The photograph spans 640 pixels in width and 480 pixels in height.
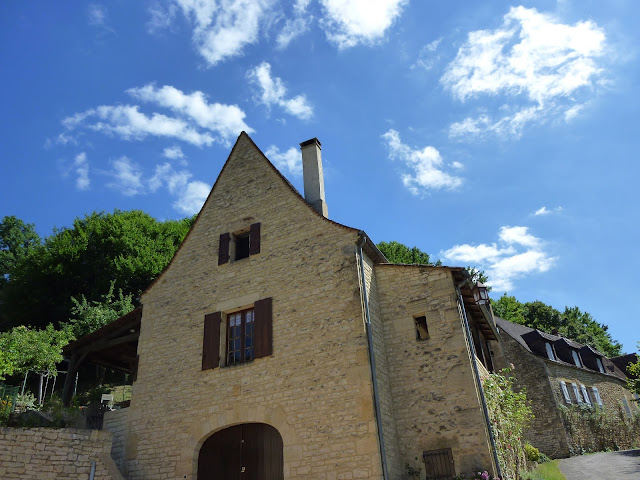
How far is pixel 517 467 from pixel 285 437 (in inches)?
206

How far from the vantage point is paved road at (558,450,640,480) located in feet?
41.4

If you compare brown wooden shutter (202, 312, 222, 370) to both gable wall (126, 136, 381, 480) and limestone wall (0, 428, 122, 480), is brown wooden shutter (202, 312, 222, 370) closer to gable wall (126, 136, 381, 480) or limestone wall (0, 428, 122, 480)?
gable wall (126, 136, 381, 480)

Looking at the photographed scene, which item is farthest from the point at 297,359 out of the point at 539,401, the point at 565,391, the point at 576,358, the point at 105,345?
the point at 576,358

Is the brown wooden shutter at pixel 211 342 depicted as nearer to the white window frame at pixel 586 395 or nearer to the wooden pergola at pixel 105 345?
the wooden pergola at pixel 105 345

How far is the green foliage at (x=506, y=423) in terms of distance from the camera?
31.0ft

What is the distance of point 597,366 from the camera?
2542 cm

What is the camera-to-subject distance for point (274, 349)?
33.4ft

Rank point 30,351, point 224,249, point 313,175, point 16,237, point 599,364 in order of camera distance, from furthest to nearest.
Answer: point 16,237, point 599,364, point 30,351, point 313,175, point 224,249

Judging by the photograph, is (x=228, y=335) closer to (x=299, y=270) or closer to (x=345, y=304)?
(x=299, y=270)

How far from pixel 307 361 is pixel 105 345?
6.59m

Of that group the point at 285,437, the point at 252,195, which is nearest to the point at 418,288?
the point at 285,437

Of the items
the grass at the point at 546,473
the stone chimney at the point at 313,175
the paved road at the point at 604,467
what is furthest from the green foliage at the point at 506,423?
the stone chimney at the point at 313,175

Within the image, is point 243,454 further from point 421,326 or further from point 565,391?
point 565,391

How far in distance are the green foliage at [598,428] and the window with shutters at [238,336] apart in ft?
51.1
